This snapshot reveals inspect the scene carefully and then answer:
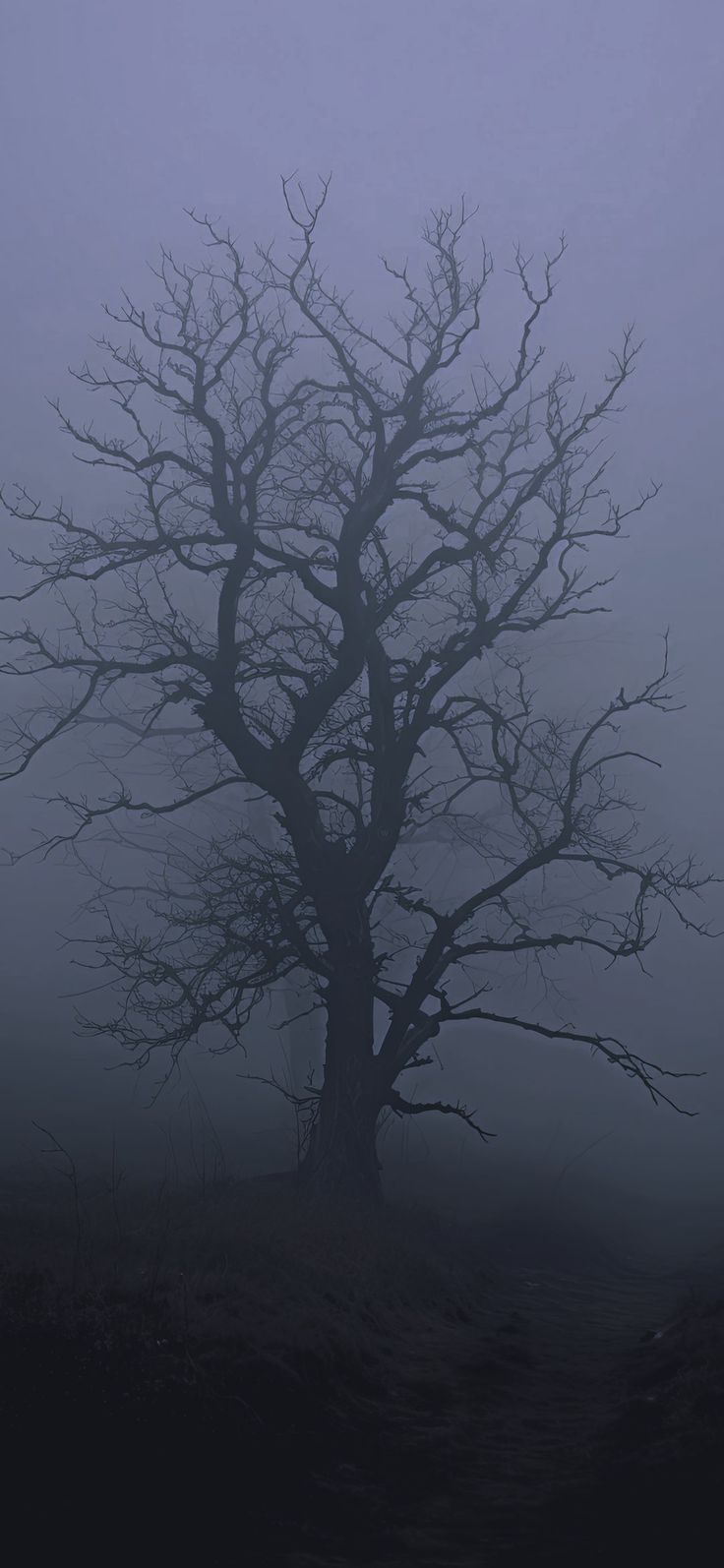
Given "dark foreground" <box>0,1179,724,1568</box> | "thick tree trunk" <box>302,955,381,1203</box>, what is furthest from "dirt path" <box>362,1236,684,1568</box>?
"thick tree trunk" <box>302,955,381,1203</box>

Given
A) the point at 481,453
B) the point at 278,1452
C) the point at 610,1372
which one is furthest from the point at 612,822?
the point at 278,1452

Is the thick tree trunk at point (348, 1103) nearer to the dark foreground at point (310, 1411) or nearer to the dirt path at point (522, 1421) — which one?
the dirt path at point (522, 1421)

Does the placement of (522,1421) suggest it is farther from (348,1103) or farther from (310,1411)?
(348,1103)

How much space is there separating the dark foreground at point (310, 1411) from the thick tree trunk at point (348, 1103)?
245cm

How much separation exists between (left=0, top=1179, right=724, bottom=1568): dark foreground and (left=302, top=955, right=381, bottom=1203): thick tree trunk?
8.04ft

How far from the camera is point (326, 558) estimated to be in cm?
1423

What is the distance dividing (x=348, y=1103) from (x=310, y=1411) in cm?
657

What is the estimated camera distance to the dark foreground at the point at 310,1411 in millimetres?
4738

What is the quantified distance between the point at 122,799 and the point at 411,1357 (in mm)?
7136

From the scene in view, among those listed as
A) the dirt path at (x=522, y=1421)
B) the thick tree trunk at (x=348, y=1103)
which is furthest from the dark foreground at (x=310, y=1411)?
the thick tree trunk at (x=348, y=1103)

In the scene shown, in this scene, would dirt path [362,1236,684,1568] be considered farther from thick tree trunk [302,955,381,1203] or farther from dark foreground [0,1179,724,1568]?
thick tree trunk [302,955,381,1203]

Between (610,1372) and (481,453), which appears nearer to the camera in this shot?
(610,1372)

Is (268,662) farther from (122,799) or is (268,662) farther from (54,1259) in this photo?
(54,1259)

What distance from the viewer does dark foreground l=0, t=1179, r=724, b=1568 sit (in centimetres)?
474
